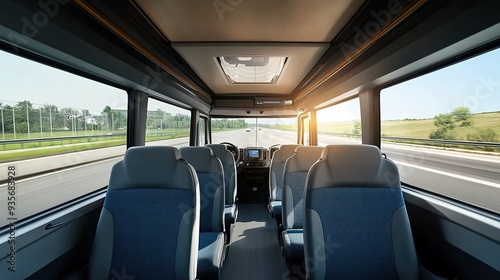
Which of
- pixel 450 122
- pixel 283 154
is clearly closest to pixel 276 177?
pixel 283 154

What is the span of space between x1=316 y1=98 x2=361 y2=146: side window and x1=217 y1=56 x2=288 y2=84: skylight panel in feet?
3.74

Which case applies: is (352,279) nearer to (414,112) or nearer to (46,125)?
(414,112)

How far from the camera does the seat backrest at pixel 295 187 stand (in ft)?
8.75

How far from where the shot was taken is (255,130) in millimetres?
6223

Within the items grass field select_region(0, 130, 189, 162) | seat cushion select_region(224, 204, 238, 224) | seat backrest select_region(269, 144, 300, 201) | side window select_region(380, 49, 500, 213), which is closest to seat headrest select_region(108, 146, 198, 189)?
grass field select_region(0, 130, 189, 162)

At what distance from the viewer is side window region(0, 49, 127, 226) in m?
1.35

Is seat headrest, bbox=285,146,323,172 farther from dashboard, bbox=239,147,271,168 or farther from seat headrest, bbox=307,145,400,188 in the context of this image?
dashboard, bbox=239,147,271,168

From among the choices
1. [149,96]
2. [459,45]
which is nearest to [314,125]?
[149,96]

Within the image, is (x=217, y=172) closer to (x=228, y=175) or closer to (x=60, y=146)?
(x=228, y=175)

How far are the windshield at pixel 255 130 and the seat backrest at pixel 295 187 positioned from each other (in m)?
3.17

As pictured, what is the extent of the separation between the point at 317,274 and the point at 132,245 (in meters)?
1.18

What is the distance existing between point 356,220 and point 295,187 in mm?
1205

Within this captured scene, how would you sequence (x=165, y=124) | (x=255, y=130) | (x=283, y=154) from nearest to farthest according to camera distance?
1. (x=165, y=124)
2. (x=283, y=154)
3. (x=255, y=130)

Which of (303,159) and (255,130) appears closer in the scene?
(303,159)
